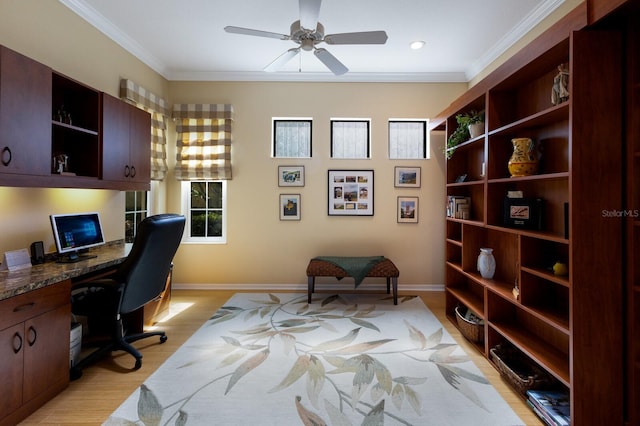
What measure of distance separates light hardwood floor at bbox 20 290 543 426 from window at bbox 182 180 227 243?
4.10ft

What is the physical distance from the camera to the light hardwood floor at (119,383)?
1.70m

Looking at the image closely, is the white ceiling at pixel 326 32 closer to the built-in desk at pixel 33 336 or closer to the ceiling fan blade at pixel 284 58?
the ceiling fan blade at pixel 284 58

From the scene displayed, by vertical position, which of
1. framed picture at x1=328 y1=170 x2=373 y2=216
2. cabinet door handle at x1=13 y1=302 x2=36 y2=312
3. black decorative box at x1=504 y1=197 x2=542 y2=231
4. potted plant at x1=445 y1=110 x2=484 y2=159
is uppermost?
potted plant at x1=445 y1=110 x2=484 y2=159

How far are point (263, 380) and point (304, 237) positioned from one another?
2164mm

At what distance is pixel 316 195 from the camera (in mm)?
3992

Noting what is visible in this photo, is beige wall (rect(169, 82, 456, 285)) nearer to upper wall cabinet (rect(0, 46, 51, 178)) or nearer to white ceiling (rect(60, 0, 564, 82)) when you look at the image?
white ceiling (rect(60, 0, 564, 82))

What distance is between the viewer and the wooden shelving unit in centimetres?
150

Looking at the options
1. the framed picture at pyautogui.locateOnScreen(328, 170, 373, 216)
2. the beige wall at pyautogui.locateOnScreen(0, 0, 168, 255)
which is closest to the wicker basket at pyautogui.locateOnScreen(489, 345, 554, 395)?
the framed picture at pyautogui.locateOnScreen(328, 170, 373, 216)

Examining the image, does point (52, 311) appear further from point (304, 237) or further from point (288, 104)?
point (288, 104)

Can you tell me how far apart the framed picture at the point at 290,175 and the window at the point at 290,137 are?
8.1 inches

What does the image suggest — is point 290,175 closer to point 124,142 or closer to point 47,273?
point 124,142

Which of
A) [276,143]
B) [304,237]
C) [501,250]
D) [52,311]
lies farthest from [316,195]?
[52,311]

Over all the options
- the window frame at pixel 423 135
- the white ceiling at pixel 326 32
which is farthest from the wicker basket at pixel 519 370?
the white ceiling at pixel 326 32

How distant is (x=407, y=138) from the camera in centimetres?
405
